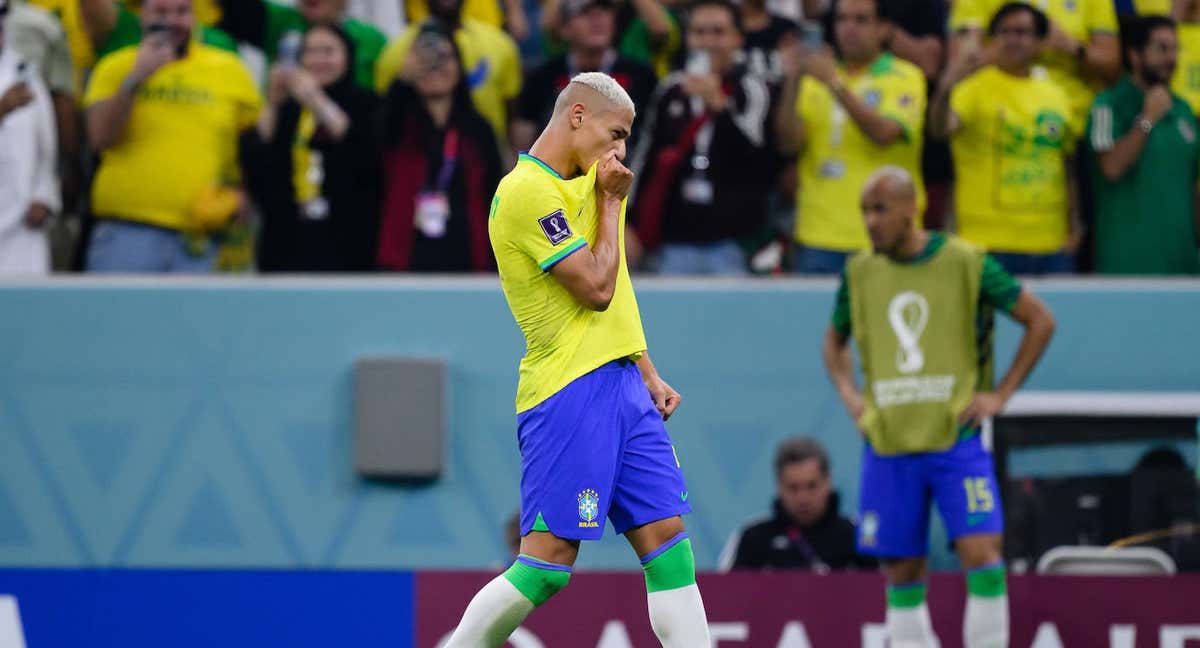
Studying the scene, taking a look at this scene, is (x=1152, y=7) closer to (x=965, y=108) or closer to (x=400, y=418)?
(x=965, y=108)

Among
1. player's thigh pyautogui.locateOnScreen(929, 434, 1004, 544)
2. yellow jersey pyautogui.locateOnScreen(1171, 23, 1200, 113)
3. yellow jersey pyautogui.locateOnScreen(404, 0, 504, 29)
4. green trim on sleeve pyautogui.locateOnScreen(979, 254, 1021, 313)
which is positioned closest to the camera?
player's thigh pyautogui.locateOnScreen(929, 434, 1004, 544)

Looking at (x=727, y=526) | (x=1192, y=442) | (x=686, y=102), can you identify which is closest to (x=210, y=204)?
(x=686, y=102)

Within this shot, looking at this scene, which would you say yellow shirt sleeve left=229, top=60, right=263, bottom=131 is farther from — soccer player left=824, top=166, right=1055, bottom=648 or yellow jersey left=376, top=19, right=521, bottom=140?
soccer player left=824, top=166, right=1055, bottom=648

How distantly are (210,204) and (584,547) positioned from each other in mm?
2594

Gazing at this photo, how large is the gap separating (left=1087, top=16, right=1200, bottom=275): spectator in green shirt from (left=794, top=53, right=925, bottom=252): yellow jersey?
0.96 meters

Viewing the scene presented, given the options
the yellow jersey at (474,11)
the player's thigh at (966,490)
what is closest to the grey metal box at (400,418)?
the yellow jersey at (474,11)

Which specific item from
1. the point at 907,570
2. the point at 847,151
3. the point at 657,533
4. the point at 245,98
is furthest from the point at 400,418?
the point at 657,533

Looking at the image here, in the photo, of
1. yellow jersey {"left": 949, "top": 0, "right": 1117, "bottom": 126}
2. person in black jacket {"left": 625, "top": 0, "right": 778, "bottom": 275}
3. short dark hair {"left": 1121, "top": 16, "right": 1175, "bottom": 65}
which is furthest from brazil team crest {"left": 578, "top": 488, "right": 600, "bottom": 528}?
short dark hair {"left": 1121, "top": 16, "right": 1175, "bottom": 65}

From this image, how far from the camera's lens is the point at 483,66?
31.0 ft

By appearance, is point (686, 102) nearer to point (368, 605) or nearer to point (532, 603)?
point (368, 605)

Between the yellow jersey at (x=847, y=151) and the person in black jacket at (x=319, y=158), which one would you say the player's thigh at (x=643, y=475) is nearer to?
the yellow jersey at (x=847, y=151)

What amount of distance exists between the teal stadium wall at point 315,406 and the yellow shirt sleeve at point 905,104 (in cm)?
96

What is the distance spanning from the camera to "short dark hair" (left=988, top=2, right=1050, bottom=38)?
9.09m

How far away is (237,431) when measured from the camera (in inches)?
371
